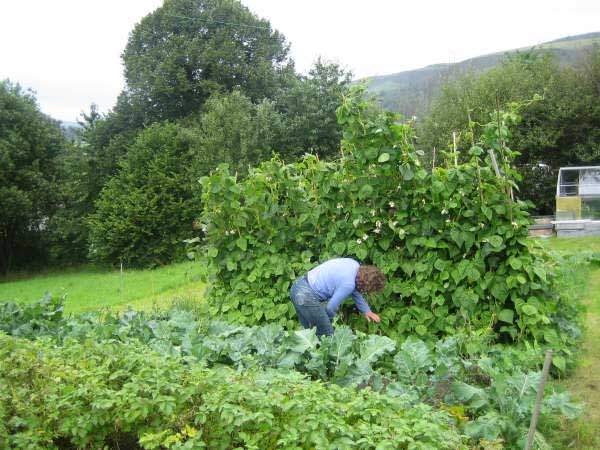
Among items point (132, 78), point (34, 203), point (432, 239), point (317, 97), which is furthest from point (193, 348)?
point (132, 78)

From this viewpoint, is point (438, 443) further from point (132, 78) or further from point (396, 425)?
point (132, 78)

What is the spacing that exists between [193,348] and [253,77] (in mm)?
20021

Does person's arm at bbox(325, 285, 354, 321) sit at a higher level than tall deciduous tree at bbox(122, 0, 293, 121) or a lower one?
lower

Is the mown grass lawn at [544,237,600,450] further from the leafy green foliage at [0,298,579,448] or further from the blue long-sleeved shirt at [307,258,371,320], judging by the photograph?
the blue long-sleeved shirt at [307,258,371,320]

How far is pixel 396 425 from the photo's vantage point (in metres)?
2.77

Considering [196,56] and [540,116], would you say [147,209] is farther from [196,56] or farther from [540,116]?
[540,116]

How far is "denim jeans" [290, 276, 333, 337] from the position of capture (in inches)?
191

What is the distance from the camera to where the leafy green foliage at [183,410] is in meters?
2.80

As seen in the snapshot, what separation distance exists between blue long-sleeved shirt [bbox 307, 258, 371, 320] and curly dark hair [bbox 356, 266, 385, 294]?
5 cm

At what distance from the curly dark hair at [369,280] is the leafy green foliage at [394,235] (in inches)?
28.2

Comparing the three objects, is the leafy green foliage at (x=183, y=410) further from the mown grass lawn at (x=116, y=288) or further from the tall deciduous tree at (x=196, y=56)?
the tall deciduous tree at (x=196, y=56)

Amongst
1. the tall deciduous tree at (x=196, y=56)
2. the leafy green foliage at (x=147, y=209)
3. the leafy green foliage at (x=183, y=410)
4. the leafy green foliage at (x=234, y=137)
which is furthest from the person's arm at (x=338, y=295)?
the tall deciduous tree at (x=196, y=56)

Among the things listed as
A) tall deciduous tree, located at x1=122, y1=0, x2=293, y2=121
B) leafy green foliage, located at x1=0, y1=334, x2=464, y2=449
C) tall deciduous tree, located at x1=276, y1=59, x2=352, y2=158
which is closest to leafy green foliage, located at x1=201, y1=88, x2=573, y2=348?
leafy green foliage, located at x1=0, y1=334, x2=464, y2=449

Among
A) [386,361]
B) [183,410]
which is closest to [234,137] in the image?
[386,361]
